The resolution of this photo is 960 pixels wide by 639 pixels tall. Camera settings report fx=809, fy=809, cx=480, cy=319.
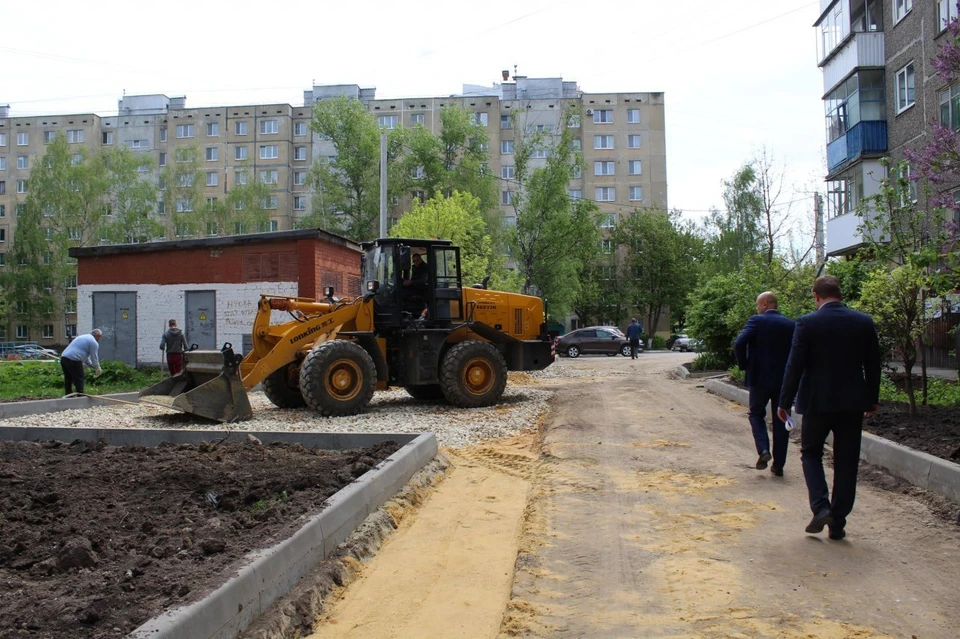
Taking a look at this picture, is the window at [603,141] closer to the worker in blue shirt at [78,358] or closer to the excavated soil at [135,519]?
the worker in blue shirt at [78,358]

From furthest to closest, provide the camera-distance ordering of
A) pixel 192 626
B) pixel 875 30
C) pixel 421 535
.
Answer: pixel 875 30, pixel 421 535, pixel 192 626

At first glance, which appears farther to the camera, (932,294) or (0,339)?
(0,339)

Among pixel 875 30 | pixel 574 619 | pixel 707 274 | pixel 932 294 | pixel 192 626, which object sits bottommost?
pixel 574 619

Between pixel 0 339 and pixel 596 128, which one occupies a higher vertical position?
pixel 596 128

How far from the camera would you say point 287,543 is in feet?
15.2

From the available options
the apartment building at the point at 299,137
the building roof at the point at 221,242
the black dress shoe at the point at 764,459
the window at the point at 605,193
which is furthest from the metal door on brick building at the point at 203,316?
the window at the point at 605,193

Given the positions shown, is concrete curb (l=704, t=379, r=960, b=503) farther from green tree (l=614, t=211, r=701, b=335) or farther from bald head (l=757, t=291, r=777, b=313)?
green tree (l=614, t=211, r=701, b=335)

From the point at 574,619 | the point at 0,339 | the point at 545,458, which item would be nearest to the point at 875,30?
the point at 545,458

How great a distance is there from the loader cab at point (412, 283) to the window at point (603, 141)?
200 ft

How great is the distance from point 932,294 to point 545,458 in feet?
18.2

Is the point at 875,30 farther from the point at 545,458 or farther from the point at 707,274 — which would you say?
the point at 707,274

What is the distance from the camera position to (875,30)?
27.4 m

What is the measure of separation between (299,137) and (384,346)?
6575 centimetres

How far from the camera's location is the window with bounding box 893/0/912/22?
25.5 m
